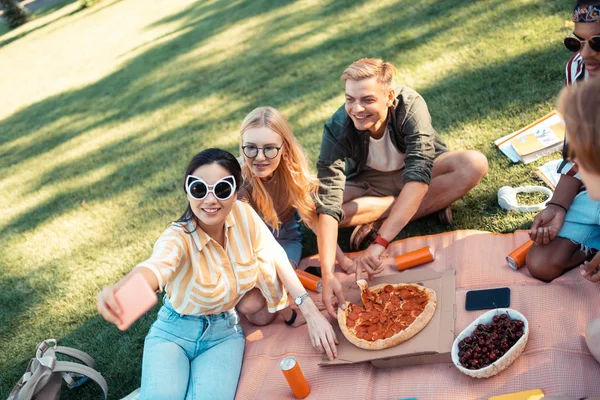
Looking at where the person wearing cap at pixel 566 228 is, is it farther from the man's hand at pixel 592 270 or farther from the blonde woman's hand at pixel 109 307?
the blonde woman's hand at pixel 109 307

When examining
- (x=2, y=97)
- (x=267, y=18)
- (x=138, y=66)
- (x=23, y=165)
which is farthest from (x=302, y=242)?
(x=2, y=97)

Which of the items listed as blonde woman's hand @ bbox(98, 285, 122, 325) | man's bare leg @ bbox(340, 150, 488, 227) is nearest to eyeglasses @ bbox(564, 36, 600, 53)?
man's bare leg @ bbox(340, 150, 488, 227)

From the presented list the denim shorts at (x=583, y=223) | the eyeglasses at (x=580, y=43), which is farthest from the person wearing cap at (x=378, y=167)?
the eyeglasses at (x=580, y=43)

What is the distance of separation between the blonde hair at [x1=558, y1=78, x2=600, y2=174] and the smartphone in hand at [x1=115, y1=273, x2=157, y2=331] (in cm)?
161

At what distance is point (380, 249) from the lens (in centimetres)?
318

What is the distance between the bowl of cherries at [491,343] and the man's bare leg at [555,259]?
421 mm

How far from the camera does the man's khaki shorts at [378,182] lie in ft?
12.7

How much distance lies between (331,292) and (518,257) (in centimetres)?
108

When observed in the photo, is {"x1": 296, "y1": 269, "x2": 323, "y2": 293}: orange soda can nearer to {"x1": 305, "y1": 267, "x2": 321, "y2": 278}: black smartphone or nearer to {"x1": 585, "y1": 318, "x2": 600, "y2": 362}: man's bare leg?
{"x1": 305, "y1": 267, "x2": 321, "y2": 278}: black smartphone

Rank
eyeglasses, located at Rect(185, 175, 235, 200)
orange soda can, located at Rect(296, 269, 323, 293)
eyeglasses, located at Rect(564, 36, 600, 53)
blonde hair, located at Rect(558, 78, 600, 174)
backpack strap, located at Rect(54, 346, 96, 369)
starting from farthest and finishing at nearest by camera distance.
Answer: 1. orange soda can, located at Rect(296, 269, 323, 293)
2. backpack strap, located at Rect(54, 346, 96, 369)
3. eyeglasses, located at Rect(185, 175, 235, 200)
4. eyeglasses, located at Rect(564, 36, 600, 53)
5. blonde hair, located at Rect(558, 78, 600, 174)

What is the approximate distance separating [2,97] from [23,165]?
242 inches

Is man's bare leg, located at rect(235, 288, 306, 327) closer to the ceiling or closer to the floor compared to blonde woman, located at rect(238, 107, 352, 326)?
closer to the floor

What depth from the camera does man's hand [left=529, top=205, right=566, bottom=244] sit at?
2881 millimetres

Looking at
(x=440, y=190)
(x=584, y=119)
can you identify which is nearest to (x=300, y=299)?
(x=440, y=190)
